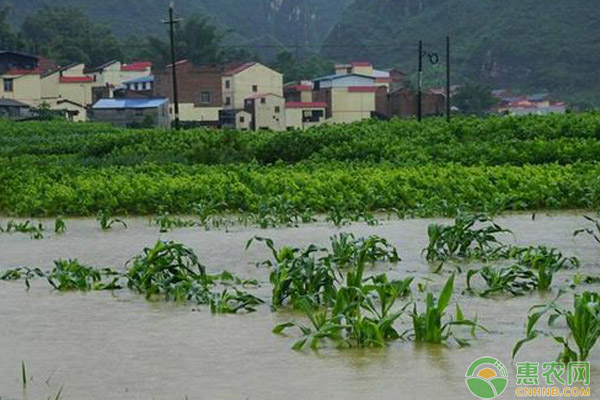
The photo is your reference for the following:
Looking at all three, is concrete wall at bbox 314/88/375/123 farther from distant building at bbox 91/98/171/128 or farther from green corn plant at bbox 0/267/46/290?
green corn plant at bbox 0/267/46/290

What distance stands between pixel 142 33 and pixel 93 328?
328ft

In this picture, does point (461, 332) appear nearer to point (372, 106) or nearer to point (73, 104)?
point (372, 106)

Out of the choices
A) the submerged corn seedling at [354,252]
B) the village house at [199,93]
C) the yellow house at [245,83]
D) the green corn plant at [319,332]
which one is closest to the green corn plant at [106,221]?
the submerged corn seedling at [354,252]

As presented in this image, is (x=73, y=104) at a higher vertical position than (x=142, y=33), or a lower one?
lower

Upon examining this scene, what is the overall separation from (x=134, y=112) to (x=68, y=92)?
31.8 ft

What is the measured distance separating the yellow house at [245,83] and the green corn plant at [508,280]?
53.9m

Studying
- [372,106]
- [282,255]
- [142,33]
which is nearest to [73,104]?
[372,106]

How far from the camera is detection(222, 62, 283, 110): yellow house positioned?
204ft

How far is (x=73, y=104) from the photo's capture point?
65438 mm

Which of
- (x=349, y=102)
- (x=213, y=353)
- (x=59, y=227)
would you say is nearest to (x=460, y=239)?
(x=213, y=353)

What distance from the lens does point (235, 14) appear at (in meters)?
121

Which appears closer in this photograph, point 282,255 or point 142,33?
point 282,255

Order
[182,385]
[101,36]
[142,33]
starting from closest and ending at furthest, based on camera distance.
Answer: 1. [182,385]
2. [101,36]
3. [142,33]

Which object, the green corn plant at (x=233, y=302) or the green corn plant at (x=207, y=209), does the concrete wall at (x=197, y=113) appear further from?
the green corn plant at (x=233, y=302)
